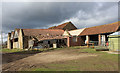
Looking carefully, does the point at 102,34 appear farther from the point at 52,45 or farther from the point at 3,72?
the point at 3,72

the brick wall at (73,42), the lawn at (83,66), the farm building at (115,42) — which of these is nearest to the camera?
the lawn at (83,66)

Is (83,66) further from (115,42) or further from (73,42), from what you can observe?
(73,42)

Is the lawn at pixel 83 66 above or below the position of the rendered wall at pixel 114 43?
below

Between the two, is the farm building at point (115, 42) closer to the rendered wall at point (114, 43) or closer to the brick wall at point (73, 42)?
the rendered wall at point (114, 43)

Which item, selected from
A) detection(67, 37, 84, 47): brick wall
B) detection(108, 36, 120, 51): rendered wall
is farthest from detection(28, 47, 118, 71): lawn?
detection(67, 37, 84, 47): brick wall

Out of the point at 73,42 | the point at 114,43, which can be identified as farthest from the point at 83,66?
the point at 73,42

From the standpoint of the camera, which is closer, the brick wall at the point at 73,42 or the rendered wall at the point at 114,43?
the rendered wall at the point at 114,43

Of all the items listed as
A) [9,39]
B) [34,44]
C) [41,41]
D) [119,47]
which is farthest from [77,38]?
[9,39]

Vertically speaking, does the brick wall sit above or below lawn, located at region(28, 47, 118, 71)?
above

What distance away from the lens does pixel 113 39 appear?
14.1 meters

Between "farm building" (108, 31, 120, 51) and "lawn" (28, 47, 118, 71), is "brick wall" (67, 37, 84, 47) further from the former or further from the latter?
"lawn" (28, 47, 118, 71)

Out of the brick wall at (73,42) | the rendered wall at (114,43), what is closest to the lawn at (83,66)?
the rendered wall at (114,43)

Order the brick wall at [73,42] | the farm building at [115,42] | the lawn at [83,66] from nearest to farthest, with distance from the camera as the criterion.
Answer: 1. the lawn at [83,66]
2. the farm building at [115,42]
3. the brick wall at [73,42]

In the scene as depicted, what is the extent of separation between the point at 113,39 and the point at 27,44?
19789 millimetres
